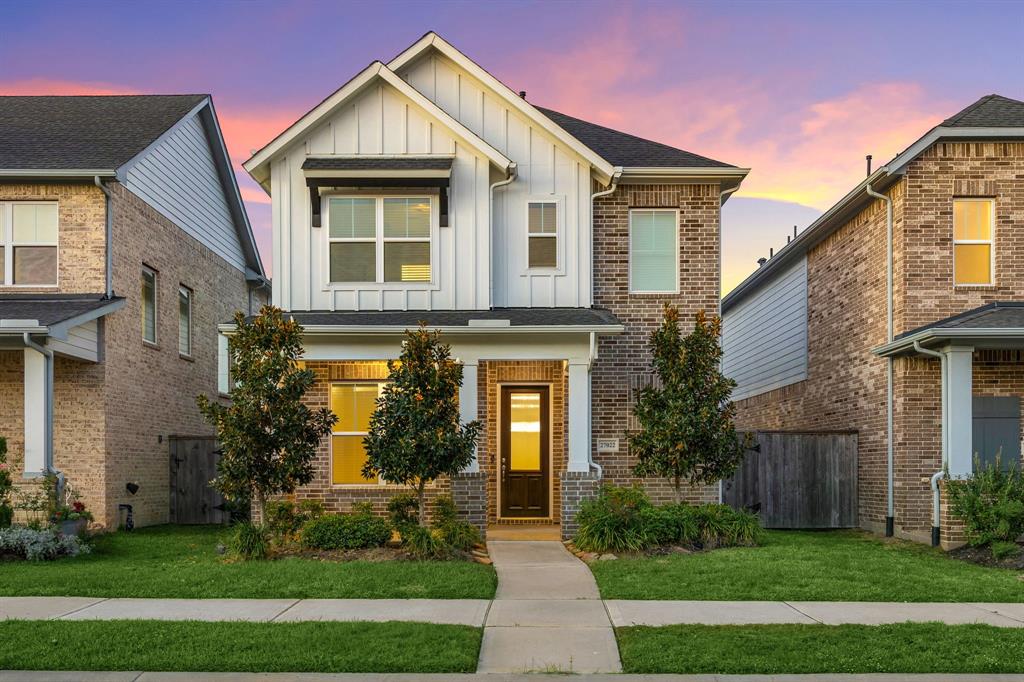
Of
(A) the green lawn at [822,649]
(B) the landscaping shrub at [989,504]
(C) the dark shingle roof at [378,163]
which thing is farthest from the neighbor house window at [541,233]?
→ (A) the green lawn at [822,649]

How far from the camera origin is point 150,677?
6789mm

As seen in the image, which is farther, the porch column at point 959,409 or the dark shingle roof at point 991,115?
the dark shingle roof at point 991,115

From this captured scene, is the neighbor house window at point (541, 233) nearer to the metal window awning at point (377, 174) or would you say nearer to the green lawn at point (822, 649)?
the metal window awning at point (377, 174)

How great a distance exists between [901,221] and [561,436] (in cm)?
689

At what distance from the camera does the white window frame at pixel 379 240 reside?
1575 centimetres

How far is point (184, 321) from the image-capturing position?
1997 centimetres

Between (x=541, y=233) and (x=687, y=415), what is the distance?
4536 mm

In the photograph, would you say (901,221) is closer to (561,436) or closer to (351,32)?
(561,436)

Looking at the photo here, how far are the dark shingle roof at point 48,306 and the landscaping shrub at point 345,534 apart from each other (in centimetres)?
507

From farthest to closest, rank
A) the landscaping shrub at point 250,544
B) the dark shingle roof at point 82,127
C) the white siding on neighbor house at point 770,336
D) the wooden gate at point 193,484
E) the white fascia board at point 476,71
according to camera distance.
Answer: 1. the white siding on neighbor house at point 770,336
2. the wooden gate at point 193,484
3. the white fascia board at point 476,71
4. the dark shingle roof at point 82,127
5. the landscaping shrub at point 250,544

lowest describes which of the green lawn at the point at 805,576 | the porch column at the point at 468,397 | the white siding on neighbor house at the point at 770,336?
the green lawn at the point at 805,576

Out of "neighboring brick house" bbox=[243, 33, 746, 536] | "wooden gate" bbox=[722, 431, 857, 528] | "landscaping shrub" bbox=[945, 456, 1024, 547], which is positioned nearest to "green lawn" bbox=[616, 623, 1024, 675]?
"landscaping shrub" bbox=[945, 456, 1024, 547]

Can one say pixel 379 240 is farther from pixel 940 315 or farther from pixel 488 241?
pixel 940 315

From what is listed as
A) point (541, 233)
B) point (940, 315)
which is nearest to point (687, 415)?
point (541, 233)
